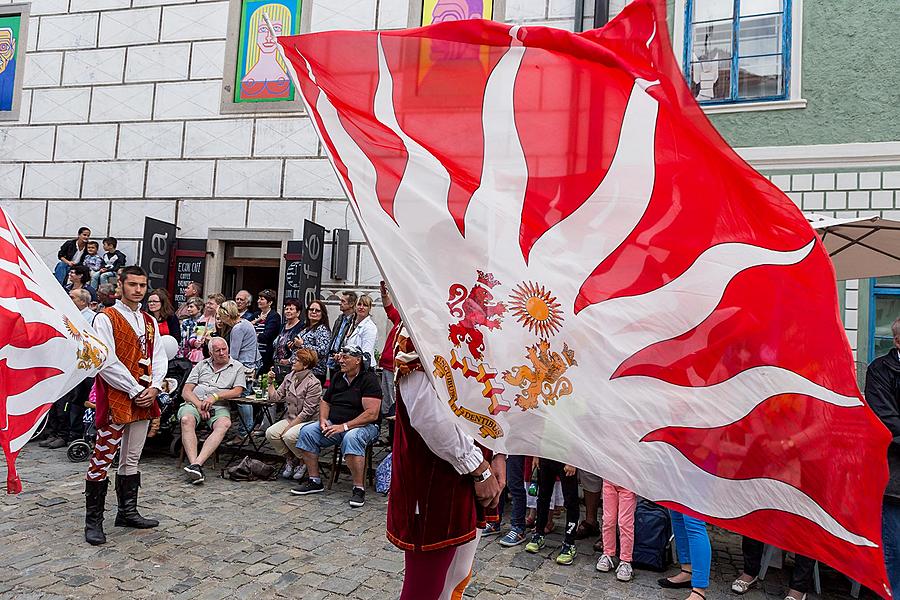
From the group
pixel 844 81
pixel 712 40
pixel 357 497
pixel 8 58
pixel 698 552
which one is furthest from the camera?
pixel 8 58

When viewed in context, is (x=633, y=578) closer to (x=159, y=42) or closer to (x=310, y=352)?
(x=310, y=352)

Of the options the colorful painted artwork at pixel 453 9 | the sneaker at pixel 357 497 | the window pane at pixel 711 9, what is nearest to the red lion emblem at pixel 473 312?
the sneaker at pixel 357 497

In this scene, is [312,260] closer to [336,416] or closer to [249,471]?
[336,416]

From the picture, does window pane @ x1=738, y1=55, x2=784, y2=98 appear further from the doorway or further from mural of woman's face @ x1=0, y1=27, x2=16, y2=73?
mural of woman's face @ x1=0, y1=27, x2=16, y2=73

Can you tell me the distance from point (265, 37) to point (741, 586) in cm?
1102

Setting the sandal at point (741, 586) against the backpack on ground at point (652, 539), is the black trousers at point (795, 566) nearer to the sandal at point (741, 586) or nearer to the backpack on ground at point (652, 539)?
the sandal at point (741, 586)

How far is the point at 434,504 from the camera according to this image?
280cm

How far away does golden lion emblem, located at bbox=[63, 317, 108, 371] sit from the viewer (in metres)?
4.48

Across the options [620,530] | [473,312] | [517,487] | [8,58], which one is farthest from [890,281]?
[8,58]

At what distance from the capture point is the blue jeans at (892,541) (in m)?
4.23

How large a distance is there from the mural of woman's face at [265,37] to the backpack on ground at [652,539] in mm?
9953

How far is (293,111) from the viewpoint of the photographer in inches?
444

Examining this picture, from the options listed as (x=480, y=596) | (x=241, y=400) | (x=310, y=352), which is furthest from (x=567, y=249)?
(x=241, y=400)

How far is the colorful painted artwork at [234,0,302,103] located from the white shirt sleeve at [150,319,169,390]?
6892 millimetres
